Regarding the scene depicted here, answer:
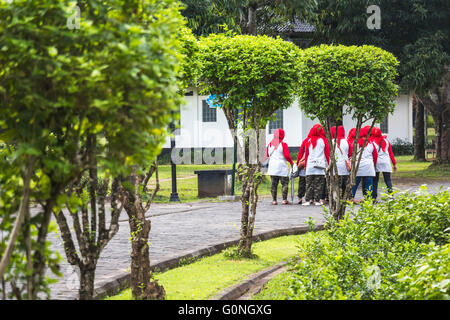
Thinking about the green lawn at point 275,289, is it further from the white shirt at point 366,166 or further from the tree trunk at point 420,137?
the tree trunk at point 420,137

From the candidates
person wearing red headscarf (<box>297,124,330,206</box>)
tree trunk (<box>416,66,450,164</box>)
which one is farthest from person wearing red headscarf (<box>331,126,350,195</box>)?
tree trunk (<box>416,66,450,164</box>)

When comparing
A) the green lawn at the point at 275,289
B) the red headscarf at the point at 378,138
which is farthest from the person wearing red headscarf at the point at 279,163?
the green lawn at the point at 275,289

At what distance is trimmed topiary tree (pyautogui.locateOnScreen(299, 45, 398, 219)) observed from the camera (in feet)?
32.7

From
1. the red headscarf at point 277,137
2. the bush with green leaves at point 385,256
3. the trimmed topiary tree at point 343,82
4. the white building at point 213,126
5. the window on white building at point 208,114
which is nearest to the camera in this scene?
the bush with green leaves at point 385,256

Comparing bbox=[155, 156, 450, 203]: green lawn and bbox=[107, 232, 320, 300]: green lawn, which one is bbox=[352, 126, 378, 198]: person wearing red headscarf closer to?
bbox=[155, 156, 450, 203]: green lawn

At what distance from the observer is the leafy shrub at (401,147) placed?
141ft

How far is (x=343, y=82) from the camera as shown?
32.5ft

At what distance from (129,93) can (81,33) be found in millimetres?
383

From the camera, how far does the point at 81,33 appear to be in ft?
10.8

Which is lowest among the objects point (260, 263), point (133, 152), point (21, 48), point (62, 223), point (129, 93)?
point (260, 263)

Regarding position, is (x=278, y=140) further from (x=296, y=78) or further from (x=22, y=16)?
(x=22, y=16)

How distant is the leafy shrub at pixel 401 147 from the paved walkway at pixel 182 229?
2748 cm

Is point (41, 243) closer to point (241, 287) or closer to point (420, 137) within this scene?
point (241, 287)
